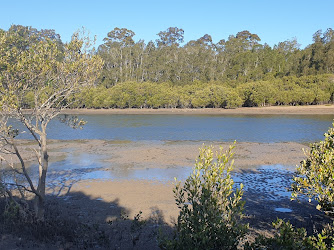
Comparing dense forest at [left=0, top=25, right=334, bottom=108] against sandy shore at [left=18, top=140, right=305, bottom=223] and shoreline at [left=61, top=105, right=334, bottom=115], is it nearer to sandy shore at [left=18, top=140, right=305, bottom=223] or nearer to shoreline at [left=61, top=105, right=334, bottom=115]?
shoreline at [left=61, top=105, right=334, bottom=115]

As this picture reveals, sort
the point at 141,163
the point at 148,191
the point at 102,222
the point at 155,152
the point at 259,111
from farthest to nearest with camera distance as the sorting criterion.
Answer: the point at 259,111 < the point at 155,152 < the point at 141,163 < the point at 148,191 < the point at 102,222

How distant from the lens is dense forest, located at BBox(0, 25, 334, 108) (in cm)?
8444

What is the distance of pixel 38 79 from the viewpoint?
9523 mm

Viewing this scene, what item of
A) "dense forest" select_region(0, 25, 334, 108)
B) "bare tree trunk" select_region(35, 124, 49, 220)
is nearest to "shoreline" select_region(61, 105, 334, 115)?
"dense forest" select_region(0, 25, 334, 108)

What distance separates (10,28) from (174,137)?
28.8 metres

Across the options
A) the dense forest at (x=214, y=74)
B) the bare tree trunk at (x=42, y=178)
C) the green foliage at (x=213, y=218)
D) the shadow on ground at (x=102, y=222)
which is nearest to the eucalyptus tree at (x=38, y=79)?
the bare tree trunk at (x=42, y=178)

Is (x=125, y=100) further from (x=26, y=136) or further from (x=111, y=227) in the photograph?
A: (x=111, y=227)

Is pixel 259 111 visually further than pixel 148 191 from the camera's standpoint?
Yes

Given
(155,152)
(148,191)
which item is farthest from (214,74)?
(148,191)

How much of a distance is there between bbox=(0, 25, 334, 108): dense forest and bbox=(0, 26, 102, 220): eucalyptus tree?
5861cm

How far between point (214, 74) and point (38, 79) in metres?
103

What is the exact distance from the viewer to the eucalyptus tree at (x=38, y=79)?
8.72 m

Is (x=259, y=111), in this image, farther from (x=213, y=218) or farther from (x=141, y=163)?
(x=213, y=218)

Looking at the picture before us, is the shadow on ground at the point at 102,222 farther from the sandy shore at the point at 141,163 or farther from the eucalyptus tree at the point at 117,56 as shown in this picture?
the eucalyptus tree at the point at 117,56
